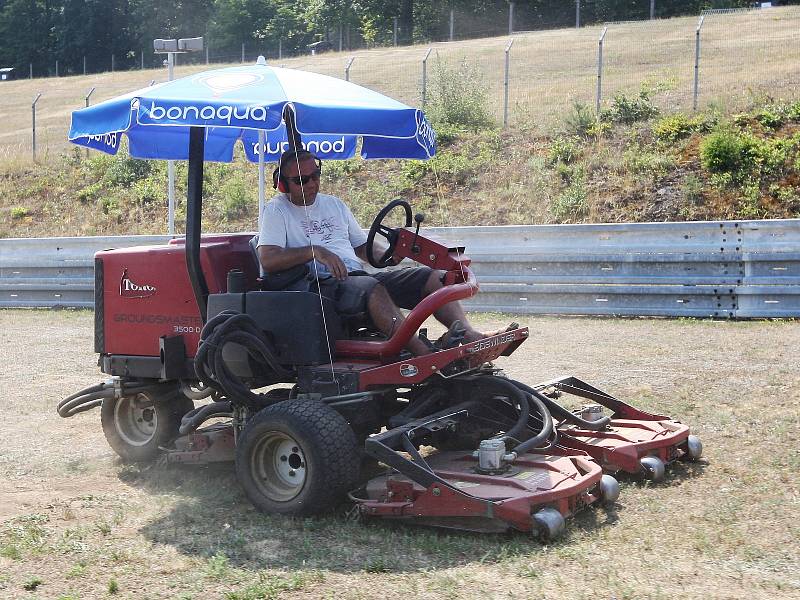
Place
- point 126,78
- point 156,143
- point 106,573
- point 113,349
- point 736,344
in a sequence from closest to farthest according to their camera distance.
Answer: point 106,573 → point 113,349 → point 156,143 → point 736,344 → point 126,78

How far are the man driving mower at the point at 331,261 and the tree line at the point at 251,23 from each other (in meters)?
43.6

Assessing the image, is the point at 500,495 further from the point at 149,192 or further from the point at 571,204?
the point at 149,192

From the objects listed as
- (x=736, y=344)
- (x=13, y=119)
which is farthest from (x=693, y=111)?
(x=13, y=119)

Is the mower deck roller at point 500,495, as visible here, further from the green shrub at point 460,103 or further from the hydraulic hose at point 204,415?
the green shrub at point 460,103

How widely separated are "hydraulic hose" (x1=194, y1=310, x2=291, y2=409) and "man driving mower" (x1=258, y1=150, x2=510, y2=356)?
449mm

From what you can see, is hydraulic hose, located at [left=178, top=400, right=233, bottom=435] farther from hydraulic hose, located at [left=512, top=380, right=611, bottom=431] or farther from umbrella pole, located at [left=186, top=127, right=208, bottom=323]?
hydraulic hose, located at [left=512, top=380, right=611, bottom=431]

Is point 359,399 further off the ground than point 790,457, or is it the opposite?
point 359,399

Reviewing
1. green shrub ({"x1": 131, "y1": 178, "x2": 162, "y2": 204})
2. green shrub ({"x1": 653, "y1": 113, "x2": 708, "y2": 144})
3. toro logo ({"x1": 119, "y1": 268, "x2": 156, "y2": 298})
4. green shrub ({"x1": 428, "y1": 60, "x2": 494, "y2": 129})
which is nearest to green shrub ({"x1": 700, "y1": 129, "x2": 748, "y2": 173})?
green shrub ({"x1": 653, "y1": 113, "x2": 708, "y2": 144})

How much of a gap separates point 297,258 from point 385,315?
0.63 m

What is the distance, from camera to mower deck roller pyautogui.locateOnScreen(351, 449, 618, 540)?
4.90 meters

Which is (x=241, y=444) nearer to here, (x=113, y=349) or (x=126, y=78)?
(x=113, y=349)

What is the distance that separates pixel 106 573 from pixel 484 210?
45.1 ft

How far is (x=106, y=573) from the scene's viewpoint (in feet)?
15.6

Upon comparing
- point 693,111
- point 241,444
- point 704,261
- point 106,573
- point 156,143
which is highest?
point 693,111
